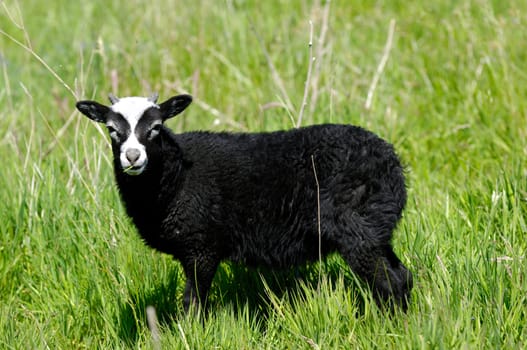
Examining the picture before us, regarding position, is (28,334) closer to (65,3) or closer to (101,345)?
(101,345)

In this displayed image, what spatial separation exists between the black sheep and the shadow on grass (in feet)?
0.67

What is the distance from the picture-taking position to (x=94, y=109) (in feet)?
13.4

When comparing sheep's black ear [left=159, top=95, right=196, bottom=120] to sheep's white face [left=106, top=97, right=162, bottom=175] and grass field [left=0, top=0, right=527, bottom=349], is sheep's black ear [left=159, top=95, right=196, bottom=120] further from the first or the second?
grass field [left=0, top=0, right=527, bottom=349]

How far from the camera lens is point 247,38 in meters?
7.37

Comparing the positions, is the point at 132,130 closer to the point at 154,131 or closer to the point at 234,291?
the point at 154,131

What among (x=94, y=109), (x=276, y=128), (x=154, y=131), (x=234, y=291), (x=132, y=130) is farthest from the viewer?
(x=276, y=128)

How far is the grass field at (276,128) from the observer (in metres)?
3.63

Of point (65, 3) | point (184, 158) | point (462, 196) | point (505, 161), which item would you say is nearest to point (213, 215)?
point (184, 158)

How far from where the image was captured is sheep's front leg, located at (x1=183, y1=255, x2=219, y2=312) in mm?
3998

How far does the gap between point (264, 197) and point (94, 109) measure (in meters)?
1.05

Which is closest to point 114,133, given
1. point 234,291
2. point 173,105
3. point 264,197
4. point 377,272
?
point 173,105

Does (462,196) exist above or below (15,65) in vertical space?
below

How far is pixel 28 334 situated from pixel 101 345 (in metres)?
0.37

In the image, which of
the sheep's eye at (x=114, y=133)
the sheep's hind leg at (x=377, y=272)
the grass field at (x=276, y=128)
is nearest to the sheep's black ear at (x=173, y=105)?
the sheep's eye at (x=114, y=133)
